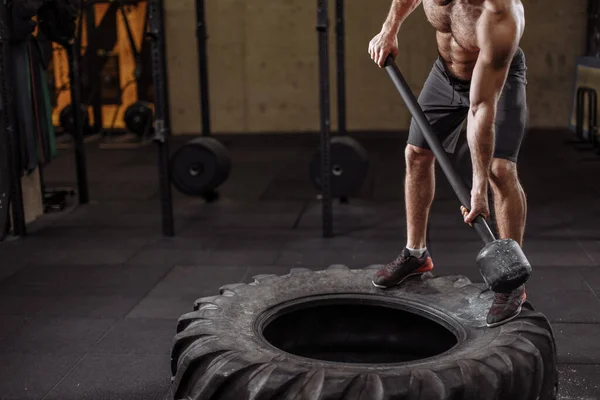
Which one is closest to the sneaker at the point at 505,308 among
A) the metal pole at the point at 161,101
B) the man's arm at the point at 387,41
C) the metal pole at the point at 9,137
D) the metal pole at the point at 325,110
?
the man's arm at the point at 387,41

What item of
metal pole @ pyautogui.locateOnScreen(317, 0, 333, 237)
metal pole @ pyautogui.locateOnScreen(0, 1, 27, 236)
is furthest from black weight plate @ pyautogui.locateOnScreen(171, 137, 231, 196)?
metal pole @ pyautogui.locateOnScreen(317, 0, 333, 237)

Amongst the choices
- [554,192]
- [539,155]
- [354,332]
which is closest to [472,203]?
[354,332]

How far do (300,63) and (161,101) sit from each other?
17.2 ft

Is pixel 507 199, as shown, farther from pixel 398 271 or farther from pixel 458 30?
pixel 458 30

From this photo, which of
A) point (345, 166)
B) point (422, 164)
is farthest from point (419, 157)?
point (345, 166)

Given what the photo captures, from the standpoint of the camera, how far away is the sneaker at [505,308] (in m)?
2.37

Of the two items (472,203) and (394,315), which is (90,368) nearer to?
(394,315)

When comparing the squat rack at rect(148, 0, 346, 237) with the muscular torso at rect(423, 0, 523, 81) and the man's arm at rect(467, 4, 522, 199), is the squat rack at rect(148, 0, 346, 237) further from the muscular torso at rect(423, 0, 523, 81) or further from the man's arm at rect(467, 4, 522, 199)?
the man's arm at rect(467, 4, 522, 199)

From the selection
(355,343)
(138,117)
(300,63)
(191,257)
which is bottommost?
(191,257)

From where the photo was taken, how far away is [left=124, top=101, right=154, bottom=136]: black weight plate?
363 inches

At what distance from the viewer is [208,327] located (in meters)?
2.39

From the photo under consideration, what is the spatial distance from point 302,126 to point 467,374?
8223 millimetres

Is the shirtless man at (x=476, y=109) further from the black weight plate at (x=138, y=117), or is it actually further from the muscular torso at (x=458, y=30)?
the black weight plate at (x=138, y=117)

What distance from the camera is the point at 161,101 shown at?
4961 mm
